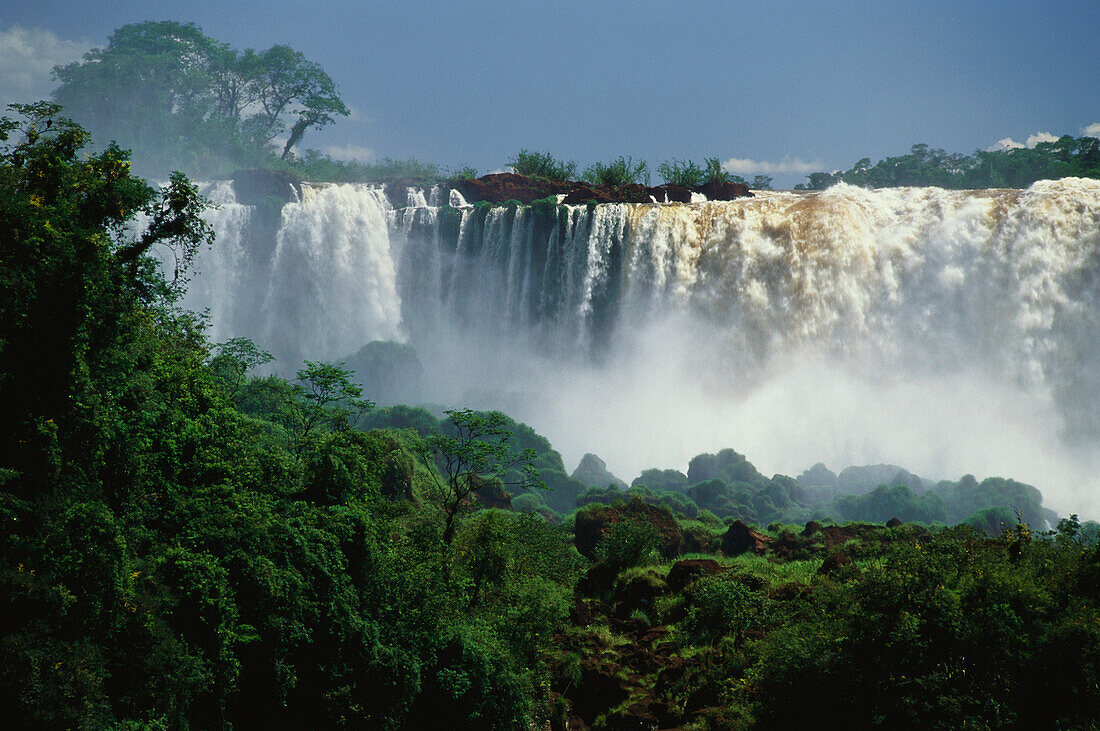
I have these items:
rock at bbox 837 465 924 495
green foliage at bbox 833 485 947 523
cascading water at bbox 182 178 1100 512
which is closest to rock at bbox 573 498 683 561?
green foliage at bbox 833 485 947 523

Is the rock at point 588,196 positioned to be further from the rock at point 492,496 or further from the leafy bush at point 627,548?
the leafy bush at point 627,548

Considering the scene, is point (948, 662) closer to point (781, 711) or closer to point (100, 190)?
point (781, 711)

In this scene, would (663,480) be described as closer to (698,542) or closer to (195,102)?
(698,542)

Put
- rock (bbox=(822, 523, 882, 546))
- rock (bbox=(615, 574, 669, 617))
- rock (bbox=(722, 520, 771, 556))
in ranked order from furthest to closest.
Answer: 1. rock (bbox=(722, 520, 771, 556))
2. rock (bbox=(822, 523, 882, 546))
3. rock (bbox=(615, 574, 669, 617))

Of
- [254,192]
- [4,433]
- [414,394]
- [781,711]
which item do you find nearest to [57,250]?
[4,433]

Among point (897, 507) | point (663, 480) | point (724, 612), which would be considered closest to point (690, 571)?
point (724, 612)

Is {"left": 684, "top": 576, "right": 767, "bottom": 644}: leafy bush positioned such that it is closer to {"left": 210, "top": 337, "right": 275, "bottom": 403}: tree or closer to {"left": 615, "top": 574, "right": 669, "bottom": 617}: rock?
{"left": 615, "top": 574, "right": 669, "bottom": 617}: rock

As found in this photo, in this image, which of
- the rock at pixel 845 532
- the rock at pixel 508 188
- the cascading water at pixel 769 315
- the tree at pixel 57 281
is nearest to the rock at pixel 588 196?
the cascading water at pixel 769 315
